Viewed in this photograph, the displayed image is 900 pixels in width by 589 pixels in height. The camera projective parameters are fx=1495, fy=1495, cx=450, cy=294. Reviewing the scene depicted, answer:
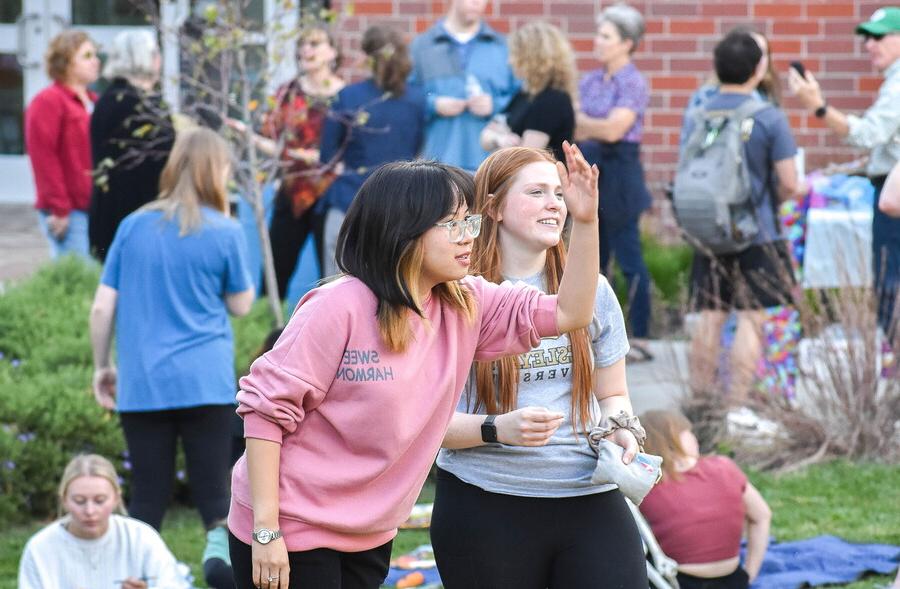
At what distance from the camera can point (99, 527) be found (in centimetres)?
504

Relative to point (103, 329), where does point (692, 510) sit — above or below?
below

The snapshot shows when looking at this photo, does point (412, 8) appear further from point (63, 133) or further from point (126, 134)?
point (126, 134)

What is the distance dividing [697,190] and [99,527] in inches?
135

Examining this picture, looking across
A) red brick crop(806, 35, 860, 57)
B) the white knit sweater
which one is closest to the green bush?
the white knit sweater

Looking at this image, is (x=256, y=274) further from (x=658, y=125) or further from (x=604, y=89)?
(x=658, y=125)

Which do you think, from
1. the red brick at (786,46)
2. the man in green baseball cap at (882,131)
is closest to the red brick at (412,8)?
the red brick at (786,46)

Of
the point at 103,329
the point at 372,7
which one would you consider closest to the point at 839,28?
the point at 372,7

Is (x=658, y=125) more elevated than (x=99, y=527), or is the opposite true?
(x=658, y=125)

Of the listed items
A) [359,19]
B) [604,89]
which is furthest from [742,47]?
[359,19]

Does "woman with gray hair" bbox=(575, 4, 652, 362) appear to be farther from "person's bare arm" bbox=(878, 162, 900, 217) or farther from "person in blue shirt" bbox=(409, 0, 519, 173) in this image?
"person's bare arm" bbox=(878, 162, 900, 217)

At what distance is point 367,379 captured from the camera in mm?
3014

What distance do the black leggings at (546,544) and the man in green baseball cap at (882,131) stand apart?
366cm

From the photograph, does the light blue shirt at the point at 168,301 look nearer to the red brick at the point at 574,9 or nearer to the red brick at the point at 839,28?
the red brick at the point at 574,9

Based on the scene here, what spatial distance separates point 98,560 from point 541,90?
372 cm
